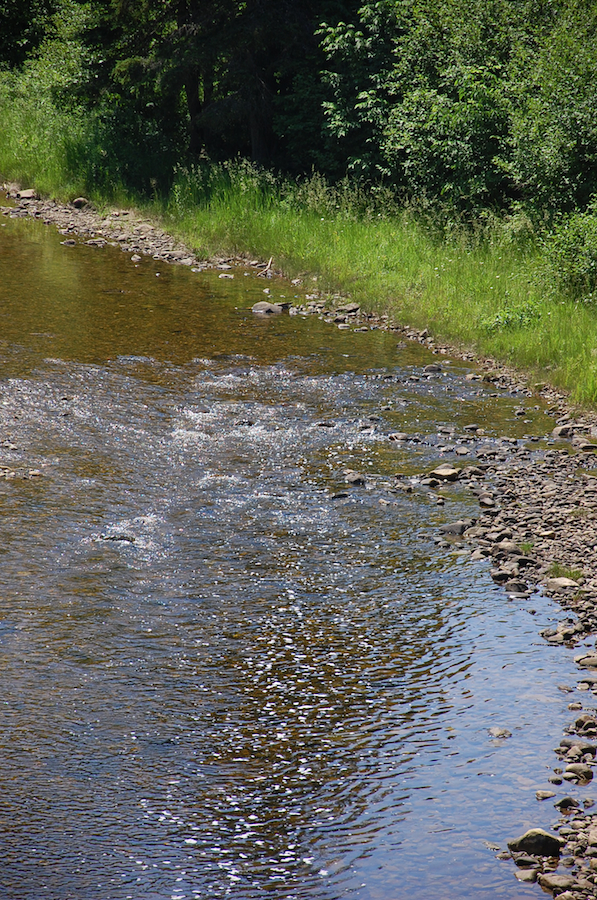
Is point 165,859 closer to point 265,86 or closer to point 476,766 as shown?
point 476,766

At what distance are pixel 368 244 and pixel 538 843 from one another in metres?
13.4

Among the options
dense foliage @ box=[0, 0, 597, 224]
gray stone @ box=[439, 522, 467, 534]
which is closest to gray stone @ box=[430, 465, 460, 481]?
gray stone @ box=[439, 522, 467, 534]

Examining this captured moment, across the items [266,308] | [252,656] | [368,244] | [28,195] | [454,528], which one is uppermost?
[28,195]

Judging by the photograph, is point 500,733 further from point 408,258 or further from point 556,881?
point 408,258

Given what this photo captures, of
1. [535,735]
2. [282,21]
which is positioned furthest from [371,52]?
[535,735]

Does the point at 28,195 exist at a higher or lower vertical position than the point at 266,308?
higher

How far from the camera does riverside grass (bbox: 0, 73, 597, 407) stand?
1208 cm

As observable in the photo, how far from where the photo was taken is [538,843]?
393 cm

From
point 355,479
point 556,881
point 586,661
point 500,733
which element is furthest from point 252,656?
point 355,479

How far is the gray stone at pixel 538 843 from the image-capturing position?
3.93 m

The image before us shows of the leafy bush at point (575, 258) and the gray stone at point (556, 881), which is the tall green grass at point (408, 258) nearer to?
the leafy bush at point (575, 258)

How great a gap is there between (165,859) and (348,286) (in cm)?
1233

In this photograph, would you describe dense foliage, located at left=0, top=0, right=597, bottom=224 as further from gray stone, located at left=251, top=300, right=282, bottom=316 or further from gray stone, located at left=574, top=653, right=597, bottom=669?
gray stone, located at left=574, top=653, right=597, bottom=669

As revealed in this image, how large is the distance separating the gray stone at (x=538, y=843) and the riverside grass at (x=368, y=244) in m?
7.21
